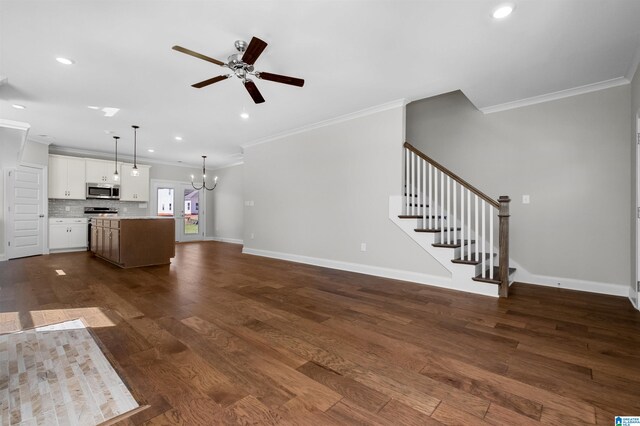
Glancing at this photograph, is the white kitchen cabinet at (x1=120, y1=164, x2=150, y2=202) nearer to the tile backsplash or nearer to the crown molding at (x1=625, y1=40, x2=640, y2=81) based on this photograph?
the tile backsplash

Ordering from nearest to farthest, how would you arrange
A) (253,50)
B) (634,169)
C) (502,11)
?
(502,11)
(253,50)
(634,169)

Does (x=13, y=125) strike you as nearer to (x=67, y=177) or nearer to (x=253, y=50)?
(x=253, y=50)

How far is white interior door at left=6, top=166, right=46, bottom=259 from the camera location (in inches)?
233

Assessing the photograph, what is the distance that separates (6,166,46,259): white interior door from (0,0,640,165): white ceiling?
7.06 feet

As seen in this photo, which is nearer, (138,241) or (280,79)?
(280,79)

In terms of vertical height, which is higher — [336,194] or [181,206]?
[336,194]

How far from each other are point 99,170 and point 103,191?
1.85 ft

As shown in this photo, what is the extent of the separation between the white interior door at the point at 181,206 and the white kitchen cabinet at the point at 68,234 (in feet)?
6.24

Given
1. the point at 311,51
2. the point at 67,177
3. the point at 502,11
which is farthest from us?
the point at 67,177

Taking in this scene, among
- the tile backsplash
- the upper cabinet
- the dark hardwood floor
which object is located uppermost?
the upper cabinet

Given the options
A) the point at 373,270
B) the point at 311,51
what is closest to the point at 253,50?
the point at 311,51

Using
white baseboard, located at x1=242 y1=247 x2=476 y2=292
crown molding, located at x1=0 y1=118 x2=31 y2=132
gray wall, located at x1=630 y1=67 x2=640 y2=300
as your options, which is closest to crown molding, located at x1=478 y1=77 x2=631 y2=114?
gray wall, located at x1=630 y1=67 x2=640 y2=300

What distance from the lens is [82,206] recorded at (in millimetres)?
7570

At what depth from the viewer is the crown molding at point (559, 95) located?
3.48m
